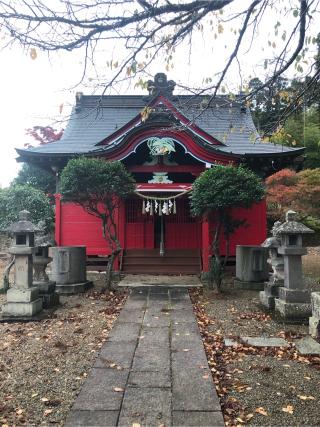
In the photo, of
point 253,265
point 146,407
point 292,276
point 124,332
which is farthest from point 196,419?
point 253,265

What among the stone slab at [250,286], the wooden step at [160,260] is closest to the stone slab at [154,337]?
the stone slab at [250,286]

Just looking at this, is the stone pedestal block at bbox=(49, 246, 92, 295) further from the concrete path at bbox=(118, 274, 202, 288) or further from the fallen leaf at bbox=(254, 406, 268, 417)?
the fallen leaf at bbox=(254, 406, 268, 417)

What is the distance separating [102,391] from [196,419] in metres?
0.99

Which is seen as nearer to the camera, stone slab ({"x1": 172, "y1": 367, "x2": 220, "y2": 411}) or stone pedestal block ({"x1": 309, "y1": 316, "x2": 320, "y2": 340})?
stone pedestal block ({"x1": 309, "y1": 316, "x2": 320, "y2": 340})

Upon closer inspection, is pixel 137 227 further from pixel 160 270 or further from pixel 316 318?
pixel 316 318

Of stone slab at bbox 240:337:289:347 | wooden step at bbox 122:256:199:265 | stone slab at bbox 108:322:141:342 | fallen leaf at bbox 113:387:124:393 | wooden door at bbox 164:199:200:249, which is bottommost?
stone slab at bbox 240:337:289:347

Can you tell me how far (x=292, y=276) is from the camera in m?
6.22

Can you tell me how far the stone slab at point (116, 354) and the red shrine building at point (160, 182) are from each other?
5.63m

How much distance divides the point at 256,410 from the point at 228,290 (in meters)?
5.60

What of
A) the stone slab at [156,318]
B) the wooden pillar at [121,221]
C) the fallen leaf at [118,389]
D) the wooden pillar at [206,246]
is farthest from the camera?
the wooden pillar at [121,221]

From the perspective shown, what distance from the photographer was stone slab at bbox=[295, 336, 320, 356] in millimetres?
4523

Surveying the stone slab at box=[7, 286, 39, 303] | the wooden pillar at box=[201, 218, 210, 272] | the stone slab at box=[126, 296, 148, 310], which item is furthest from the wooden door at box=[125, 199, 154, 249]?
the stone slab at box=[7, 286, 39, 303]

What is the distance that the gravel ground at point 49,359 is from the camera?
314 centimetres

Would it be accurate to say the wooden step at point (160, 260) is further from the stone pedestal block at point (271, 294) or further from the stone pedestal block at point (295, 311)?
the stone pedestal block at point (295, 311)
